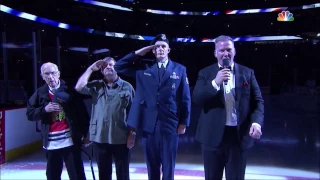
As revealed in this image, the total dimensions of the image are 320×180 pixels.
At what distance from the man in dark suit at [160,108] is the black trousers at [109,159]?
24cm

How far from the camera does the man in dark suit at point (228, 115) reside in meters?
2.07

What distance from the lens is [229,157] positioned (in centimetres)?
210

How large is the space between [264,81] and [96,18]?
10244 mm

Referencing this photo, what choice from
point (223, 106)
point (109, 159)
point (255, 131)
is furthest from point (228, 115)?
point (109, 159)

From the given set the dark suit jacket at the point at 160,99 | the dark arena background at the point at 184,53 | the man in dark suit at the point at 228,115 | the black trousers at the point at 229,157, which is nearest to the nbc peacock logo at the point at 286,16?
the dark arena background at the point at 184,53

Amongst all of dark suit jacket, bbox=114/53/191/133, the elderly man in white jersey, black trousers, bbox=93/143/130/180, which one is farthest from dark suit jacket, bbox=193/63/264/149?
the elderly man in white jersey

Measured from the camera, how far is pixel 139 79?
2582 mm

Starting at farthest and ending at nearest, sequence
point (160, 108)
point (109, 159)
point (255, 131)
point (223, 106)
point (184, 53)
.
A: point (184, 53)
point (109, 159)
point (160, 108)
point (223, 106)
point (255, 131)

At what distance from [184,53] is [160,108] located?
14.1m

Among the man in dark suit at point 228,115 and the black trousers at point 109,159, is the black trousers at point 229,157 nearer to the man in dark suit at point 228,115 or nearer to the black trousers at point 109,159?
the man in dark suit at point 228,115

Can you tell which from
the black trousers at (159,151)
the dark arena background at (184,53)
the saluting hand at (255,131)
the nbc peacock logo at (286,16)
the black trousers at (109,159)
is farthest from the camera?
the nbc peacock logo at (286,16)

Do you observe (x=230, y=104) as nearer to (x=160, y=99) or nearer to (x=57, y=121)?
(x=160, y=99)

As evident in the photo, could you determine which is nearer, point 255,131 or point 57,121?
point 255,131

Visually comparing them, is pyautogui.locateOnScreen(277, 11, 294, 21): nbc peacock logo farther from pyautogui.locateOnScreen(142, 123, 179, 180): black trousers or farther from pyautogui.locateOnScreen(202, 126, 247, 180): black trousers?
pyautogui.locateOnScreen(202, 126, 247, 180): black trousers
